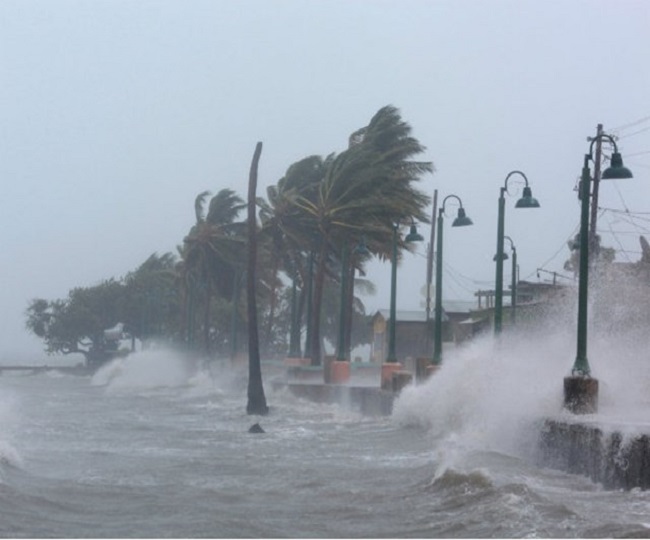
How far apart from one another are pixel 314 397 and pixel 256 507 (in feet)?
88.8

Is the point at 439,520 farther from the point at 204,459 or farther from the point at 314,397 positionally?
the point at 314,397

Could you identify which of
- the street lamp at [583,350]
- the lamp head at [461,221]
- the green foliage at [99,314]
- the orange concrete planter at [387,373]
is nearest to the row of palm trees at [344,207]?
the orange concrete planter at [387,373]

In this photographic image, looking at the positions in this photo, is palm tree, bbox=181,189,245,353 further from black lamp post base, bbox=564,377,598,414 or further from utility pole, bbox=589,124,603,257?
black lamp post base, bbox=564,377,598,414

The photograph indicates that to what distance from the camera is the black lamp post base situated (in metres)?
18.6

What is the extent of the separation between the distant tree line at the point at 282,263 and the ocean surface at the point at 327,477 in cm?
1275

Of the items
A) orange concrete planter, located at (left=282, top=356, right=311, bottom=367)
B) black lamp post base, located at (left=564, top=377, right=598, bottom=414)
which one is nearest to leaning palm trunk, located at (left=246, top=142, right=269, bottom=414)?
orange concrete planter, located at (left=282, top=356, right=311, bottom=367)

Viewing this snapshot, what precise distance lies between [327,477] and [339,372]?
25372 millimetres

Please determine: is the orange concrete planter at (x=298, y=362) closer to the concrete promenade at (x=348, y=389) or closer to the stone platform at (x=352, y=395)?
the concrete promenade at (x=348, y=389)

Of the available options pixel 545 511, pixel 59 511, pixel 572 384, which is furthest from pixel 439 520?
pixel 572 384

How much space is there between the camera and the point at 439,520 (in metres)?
11.9

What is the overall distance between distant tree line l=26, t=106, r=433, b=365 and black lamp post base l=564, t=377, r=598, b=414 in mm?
19692

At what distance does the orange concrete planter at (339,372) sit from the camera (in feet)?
136

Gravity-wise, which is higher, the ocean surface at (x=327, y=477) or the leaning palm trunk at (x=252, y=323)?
the leaning palm trunk at (x=252, y=323)

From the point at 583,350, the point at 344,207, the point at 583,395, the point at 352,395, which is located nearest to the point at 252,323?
the point at 352,395
